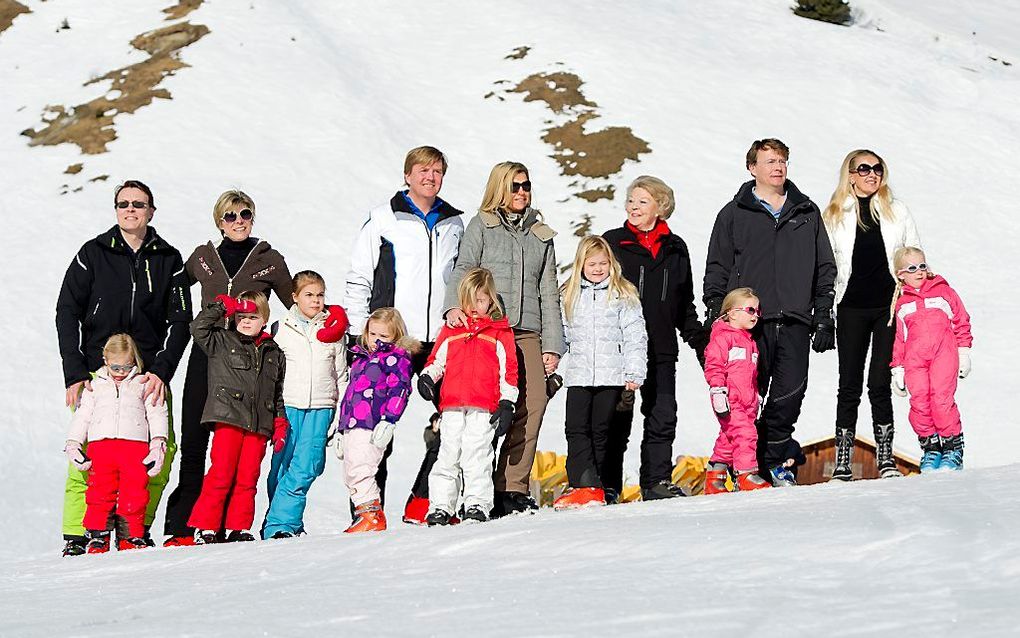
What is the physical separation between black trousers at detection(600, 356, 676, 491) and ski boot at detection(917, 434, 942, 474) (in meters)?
1.48

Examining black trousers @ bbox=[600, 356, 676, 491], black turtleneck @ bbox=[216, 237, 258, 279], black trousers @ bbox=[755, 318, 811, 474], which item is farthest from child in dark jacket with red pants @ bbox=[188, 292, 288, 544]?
black trousers @ bbox=[755, 318, 811, 474]

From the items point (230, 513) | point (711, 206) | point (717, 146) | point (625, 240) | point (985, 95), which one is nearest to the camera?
point (230, 513)

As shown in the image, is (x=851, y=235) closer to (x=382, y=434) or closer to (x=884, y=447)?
(x=884, y=447)

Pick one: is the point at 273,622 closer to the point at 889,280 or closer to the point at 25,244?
the point at 889,280

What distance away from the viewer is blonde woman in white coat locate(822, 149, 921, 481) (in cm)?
777

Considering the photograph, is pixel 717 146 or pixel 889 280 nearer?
pixel 889 280

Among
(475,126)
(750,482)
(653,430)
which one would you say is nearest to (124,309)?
(653,430)

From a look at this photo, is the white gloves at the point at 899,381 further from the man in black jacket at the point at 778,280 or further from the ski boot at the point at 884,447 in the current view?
the man in black jacket at the point at 778,280

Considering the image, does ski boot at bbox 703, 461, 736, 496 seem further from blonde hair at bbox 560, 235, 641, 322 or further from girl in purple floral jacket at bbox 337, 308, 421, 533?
girl in purple floral jacket at bbox 337, 308, 421, 533

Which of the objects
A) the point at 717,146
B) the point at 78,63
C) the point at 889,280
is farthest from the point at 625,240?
the point at 78,63

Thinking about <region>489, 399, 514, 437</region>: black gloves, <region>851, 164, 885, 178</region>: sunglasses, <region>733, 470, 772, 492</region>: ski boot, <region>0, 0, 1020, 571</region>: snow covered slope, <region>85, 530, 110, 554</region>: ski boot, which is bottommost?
<region>85, 530, 110, 554</region>: ski boot

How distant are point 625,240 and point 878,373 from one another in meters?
1.74

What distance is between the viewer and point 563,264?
18.6m

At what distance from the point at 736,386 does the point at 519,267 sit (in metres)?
A: 1.42
